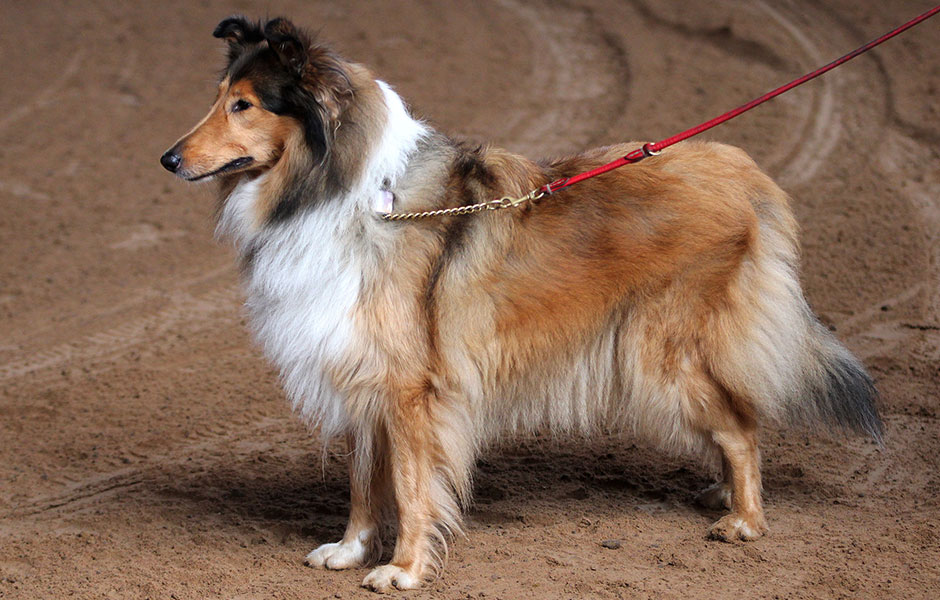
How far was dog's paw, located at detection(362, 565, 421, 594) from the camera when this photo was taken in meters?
4.41

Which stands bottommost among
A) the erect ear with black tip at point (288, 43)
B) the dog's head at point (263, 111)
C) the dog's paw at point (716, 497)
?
the dog's paw at point (716, 497)

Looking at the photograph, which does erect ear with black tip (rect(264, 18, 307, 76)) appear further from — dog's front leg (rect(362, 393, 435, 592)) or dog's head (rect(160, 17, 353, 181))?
dog's front leg (rect(362, 393, 435, 592))

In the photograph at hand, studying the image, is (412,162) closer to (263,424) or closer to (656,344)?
(656,344)

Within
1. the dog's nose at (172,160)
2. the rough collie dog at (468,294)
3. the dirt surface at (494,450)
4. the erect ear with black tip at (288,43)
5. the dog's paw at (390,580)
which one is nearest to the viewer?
the erect ear with black tip at (288,43)

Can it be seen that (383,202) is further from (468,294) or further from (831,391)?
(831,391)

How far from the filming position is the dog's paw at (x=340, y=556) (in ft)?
15.4

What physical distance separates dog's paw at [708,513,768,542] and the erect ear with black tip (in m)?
2.80

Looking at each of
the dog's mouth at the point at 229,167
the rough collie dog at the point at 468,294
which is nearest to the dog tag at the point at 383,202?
the rough collie dog at the point at 468,294

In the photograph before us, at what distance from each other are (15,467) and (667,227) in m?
3.79

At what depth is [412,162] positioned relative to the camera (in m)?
4.51

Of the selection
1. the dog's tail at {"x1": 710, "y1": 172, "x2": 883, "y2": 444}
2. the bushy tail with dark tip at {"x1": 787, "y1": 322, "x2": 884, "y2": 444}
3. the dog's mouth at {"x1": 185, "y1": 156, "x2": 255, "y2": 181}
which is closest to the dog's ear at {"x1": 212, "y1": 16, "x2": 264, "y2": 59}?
the dog's mouth at {"x1": 185, "y1": 156, "x2": 255, "y2": 181}

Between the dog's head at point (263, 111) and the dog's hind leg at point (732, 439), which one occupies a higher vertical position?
the dog's head at point (263, 111)

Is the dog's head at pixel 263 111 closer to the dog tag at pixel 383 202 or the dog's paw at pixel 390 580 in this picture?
the dog tag at pixel 383 202

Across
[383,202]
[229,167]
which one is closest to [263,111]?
[229,167]
